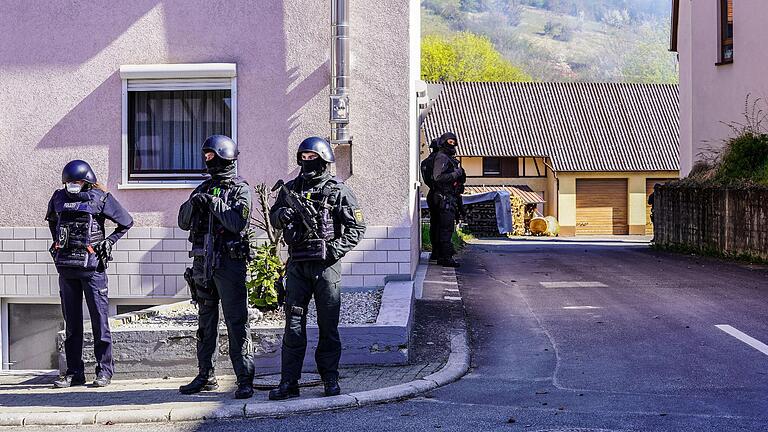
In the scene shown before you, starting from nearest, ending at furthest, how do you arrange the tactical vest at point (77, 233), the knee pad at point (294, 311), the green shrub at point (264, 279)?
the knee pad at point (294, 311) < the tactical vest at point (77, 233) < the green shrub at point (264, 279)

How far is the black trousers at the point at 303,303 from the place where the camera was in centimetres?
777

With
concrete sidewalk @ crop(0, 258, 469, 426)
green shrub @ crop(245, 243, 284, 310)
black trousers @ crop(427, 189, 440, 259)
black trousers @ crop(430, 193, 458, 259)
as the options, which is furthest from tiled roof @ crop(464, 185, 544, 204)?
concrete sidewalk @ crop(0, 258, 469, 426)

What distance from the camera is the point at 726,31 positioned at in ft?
81.8

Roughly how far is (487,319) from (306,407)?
160 inches

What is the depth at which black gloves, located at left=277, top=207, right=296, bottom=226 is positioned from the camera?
7.66 meters

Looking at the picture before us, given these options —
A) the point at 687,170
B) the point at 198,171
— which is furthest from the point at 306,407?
the point at 687,170

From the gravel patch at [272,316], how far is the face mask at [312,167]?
191 cm

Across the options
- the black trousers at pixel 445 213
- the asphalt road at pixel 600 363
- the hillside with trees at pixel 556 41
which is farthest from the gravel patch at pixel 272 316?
the hillside with trees at pixel 556 41

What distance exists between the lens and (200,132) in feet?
39.9

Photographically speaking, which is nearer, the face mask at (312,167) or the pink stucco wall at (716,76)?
the face mask at (312,167)

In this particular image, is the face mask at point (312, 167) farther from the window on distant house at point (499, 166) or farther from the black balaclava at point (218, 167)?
the window on distant house at point (499, 166)

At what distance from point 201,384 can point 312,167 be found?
1.90 m

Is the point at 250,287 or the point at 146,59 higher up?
the point at 146,59

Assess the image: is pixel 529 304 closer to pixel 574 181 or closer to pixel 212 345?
pixel 212 345
